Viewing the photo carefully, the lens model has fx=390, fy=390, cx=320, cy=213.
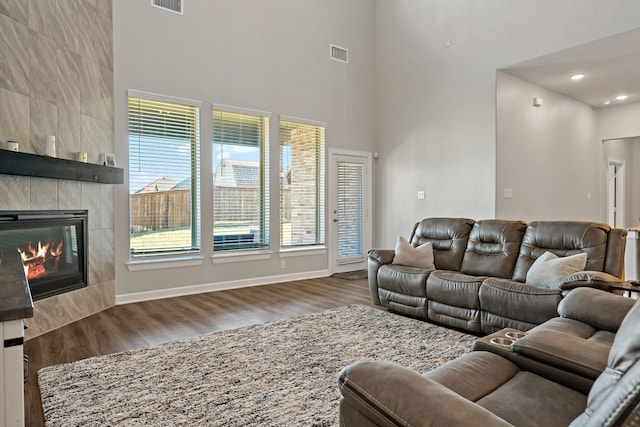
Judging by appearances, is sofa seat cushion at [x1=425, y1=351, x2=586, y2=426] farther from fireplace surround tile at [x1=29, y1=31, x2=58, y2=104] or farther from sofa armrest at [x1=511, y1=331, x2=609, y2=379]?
fireplace surround tile at [x1=29, y1=31, x2=58, y2=104]

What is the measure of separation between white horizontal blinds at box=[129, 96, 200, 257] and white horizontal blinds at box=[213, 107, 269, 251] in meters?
0.30

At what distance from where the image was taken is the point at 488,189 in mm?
5410

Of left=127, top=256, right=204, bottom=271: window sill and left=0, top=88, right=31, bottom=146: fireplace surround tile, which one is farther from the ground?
left=0, top=88, right=31, bottom=146: fireplace surround tile

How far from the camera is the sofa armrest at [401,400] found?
903mm

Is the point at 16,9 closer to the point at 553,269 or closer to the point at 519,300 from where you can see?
the point at 519,300

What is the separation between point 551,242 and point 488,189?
6.52ft

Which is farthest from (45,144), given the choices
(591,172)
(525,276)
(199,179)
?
(591,172)

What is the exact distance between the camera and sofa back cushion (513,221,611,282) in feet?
10.5

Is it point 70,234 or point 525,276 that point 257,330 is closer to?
point 70,234

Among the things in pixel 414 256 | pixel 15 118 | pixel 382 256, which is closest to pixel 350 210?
pixel 382 256

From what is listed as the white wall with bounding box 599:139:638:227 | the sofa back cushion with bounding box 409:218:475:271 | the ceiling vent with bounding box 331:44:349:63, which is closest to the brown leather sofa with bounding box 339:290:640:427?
the sofa back cushion with bounding box 409:218:475:271

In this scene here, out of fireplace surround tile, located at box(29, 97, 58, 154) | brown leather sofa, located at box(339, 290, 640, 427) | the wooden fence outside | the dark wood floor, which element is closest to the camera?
brown leather sofa, located at box(339, 290, 640, 427)

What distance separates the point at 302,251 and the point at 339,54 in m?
3.36

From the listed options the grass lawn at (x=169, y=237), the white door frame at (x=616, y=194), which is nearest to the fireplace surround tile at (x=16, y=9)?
the grass lawn at (x=169, y=237)
